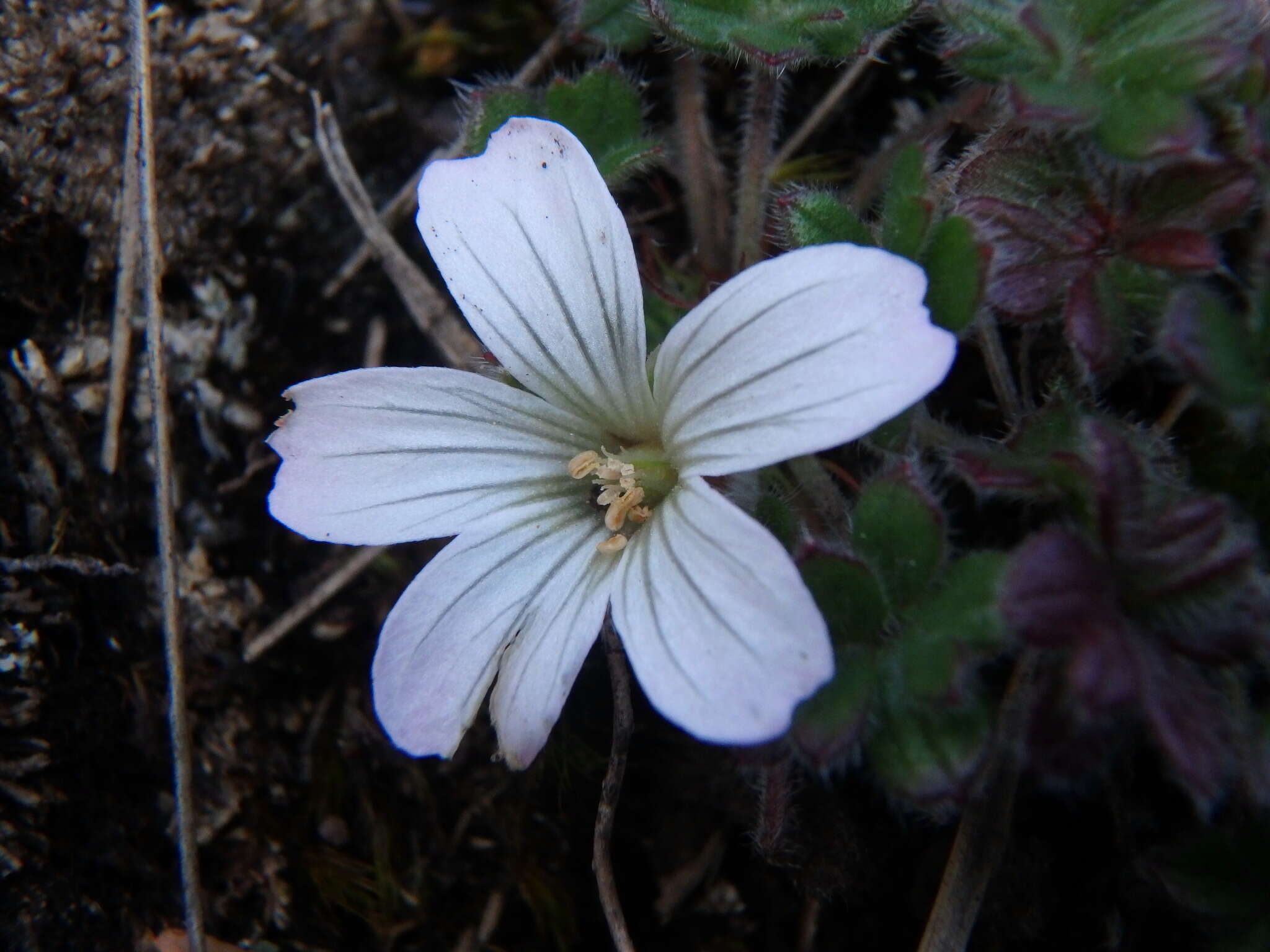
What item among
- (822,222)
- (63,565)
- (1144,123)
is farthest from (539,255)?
(63,565)

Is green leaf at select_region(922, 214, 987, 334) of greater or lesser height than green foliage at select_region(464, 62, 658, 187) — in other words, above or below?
below

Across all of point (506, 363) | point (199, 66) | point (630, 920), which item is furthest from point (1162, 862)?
point (199, 66)

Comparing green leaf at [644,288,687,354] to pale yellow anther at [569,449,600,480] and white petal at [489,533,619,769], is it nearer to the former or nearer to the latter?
pale yellow anther at [569,449,600,480]

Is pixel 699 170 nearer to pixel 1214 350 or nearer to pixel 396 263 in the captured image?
pixel 396 263

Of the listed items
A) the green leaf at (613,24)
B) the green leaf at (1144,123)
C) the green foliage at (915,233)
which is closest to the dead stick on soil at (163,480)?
the green leaf at (613,24)

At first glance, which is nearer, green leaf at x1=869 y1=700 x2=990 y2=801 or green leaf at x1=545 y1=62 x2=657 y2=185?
green leaf at x1=869 y1=700 x2=990 y2=801

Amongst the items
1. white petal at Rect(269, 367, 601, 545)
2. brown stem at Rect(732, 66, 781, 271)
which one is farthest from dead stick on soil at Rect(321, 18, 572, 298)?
white petal at Rect(269, 367, 601, 545)

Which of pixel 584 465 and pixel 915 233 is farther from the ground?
pixel 915 233
